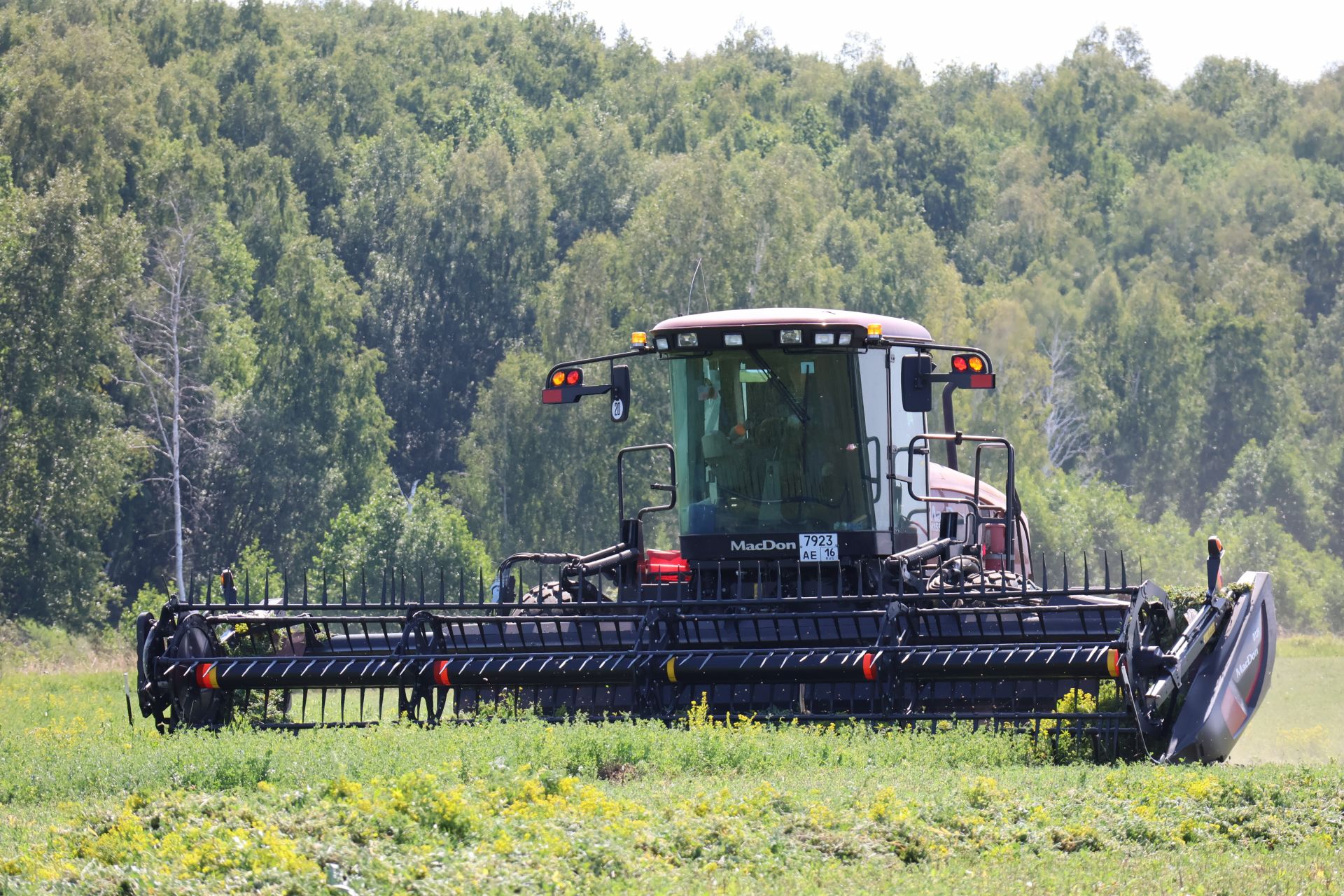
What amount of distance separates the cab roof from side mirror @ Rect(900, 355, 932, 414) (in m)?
0.42

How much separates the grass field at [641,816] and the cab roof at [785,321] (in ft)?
9.76

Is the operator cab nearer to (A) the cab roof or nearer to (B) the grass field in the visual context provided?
(A) the cab roof

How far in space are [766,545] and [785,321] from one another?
1546 mm

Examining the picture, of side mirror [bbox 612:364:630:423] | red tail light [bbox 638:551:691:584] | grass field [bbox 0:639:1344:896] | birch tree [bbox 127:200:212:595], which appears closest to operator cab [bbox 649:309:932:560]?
red tail light [bbox 638:551:691:584]

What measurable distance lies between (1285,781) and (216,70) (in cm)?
5358

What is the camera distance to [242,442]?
41250 mm

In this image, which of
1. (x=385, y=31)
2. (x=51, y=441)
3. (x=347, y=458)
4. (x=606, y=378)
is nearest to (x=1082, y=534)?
(x=606, y=378)

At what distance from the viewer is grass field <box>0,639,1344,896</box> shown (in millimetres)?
6594

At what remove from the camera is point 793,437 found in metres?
12.2

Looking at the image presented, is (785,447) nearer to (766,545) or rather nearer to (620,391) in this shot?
(766,545)

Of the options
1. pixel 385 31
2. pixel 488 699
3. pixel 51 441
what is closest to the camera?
pixel 488 699

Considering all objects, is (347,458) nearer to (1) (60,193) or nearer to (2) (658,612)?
(1) (60,193)

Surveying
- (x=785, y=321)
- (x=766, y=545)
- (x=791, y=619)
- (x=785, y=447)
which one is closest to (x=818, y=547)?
(x=766, y=545)

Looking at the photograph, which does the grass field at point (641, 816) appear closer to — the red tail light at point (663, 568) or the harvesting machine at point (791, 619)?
the harvesting machine at point (791, 619)
